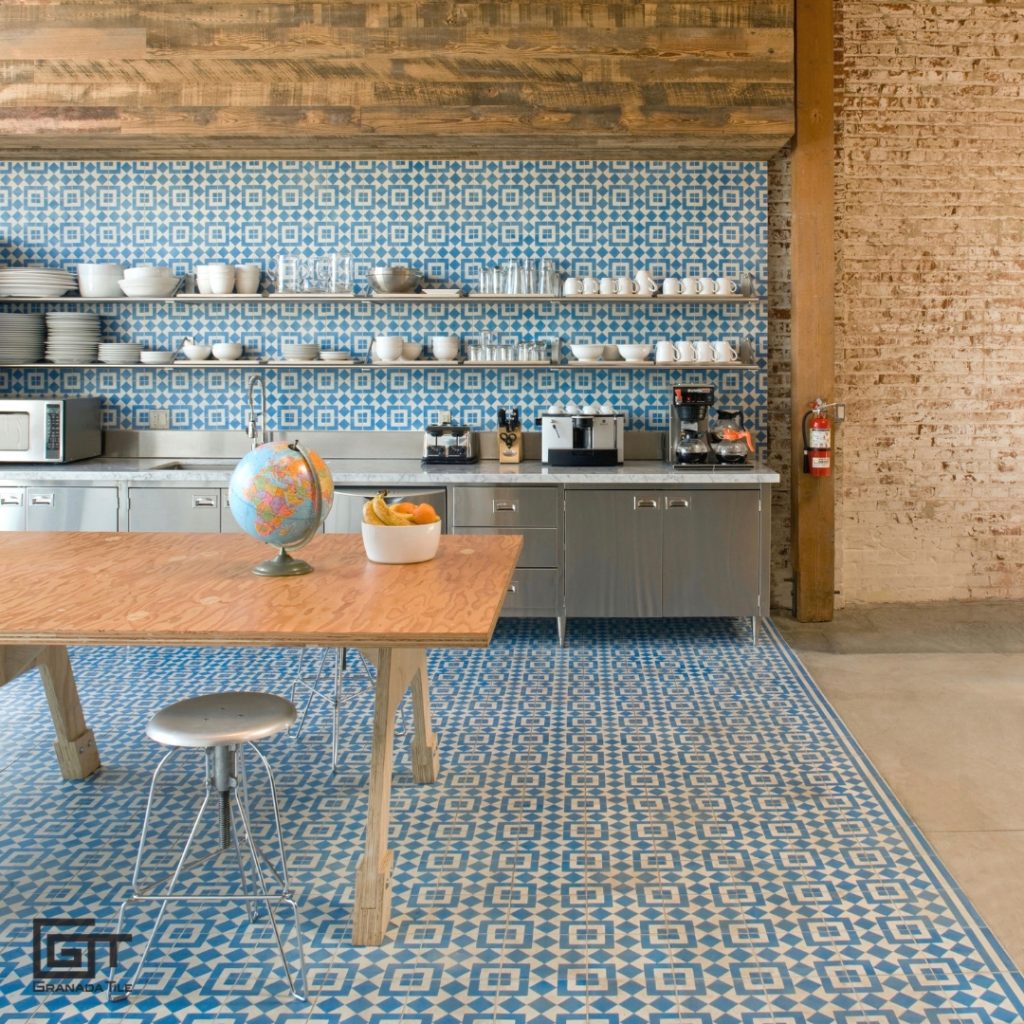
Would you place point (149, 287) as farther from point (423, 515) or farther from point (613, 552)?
point (423, 515)

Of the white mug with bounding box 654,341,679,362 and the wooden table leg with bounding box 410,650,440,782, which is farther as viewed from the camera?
the white mug with bounding box 654,341,679,362

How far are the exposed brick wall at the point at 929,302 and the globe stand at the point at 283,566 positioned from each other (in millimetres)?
4185

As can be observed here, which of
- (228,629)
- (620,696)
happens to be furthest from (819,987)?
(620,696)

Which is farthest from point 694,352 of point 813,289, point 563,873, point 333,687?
point 563,873

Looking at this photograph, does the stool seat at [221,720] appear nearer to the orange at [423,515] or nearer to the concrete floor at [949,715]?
the orange at [423,515]

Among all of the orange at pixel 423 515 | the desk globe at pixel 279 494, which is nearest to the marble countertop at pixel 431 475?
the orange at pixel 423 515

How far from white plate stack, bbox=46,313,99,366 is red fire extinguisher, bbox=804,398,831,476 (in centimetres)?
422

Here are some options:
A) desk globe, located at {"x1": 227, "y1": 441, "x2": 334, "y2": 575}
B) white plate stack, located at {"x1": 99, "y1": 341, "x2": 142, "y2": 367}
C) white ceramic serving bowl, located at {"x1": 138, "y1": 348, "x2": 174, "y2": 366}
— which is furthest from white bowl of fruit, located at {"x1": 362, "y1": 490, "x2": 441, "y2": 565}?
white plate stack, located at {"x1": 99, "y1": 341, "x2": 142, "y2": 367}

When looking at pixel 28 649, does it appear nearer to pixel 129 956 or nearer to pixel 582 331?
pixel 129 956

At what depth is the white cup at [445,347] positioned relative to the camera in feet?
21.1

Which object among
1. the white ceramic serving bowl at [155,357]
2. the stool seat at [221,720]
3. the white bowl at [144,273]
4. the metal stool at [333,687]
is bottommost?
the metal stool at [333,687]

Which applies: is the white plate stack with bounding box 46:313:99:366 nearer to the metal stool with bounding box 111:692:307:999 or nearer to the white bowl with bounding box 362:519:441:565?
the white bowl with bounding box 362:519:441:565

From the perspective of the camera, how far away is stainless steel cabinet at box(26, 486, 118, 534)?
6.03 metres

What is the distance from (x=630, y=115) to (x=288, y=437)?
8.82 feet
